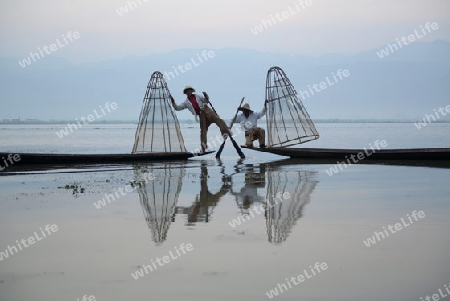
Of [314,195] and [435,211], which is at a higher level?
[314,195]

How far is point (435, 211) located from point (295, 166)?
→ 23.7ft

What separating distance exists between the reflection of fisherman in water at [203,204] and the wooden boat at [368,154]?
5.36 m

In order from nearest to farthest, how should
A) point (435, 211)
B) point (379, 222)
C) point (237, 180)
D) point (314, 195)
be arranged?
point (379, 222), point (435, 211), point (314, 195), point (237, 180)

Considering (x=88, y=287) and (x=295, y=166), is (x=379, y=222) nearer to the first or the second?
(x=88, y=287)

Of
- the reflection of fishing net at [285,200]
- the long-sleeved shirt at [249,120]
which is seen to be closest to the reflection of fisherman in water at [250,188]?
the reflection of fishing net at [285,200]

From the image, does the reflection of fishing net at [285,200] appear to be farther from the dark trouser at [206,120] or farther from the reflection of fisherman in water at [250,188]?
the dark trouser at [206,120]

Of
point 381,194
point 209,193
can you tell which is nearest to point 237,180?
point 209,193

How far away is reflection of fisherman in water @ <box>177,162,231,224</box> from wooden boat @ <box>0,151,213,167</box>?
466cm

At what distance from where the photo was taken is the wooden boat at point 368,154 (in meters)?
15.5

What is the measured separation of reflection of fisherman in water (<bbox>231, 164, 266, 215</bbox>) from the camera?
8.78 meters

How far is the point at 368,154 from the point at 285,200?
763 centimetres

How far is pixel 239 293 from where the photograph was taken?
4684 mm

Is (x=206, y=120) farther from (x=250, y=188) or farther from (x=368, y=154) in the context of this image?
(x=250, y=188)

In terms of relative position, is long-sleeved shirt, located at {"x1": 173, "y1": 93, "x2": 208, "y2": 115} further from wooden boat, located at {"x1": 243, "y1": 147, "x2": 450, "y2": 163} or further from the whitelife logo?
the whitelife logo
